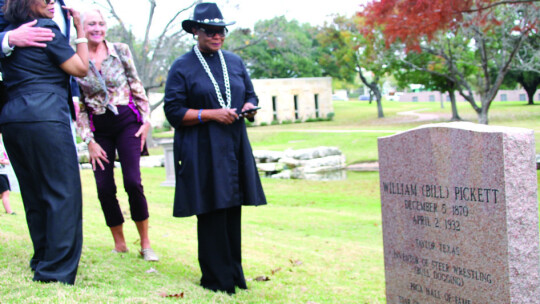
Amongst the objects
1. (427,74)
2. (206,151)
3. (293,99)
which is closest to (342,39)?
(293,99)

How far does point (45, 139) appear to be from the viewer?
14.1 feet

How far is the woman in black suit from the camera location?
170 inches

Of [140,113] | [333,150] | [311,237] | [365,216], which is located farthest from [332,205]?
[333,150]

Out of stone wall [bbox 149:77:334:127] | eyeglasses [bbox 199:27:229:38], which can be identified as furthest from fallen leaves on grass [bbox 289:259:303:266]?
stone wall [bbox 149:77:334:127]

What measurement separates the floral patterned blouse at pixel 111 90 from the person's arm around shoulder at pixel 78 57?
2.51 ft

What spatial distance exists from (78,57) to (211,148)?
4.26 ft

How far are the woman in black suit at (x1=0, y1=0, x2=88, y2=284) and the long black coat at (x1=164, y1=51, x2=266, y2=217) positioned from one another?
909 mm

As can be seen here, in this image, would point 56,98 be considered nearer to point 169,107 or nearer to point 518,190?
point 169,107

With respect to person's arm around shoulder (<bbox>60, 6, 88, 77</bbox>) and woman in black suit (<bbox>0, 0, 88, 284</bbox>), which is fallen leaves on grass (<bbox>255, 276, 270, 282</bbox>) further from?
person's arm around shoulder (<bbox>60, 6, 88, 77</bbox>)

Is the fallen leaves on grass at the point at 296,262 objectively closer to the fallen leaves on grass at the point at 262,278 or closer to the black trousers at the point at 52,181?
the fallen leaves on grass at the point at 262,278

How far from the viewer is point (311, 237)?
29.6 ft

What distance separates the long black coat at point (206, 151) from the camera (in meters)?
5.06

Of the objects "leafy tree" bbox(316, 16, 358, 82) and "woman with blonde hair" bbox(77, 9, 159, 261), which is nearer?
"woman with blonde hair" bbox(77, 9, 159, 261)

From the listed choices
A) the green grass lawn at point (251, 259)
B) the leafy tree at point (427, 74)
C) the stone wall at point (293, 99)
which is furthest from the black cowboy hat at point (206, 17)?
the stone wall at point (293, 99)
